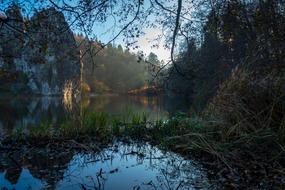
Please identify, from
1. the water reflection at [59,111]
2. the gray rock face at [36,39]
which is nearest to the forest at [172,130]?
the gray rock face at [36,39]

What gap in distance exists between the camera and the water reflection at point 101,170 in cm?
489

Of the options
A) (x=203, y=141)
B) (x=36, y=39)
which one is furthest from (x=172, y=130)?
(x=36, y=39)

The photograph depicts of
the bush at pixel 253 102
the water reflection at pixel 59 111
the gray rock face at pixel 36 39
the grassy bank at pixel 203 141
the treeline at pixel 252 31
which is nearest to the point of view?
the gray rock face at pixel 36 39

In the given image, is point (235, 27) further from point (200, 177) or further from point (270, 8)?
point (200, 177)

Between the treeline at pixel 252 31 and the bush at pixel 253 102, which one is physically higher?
the treeline at pixel 252 31

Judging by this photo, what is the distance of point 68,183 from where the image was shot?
493 cm

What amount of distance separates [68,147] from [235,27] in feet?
14.2

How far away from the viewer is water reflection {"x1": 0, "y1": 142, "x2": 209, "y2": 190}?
193 inches

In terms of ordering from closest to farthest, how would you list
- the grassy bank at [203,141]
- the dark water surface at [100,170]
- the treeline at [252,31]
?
the dark water surface at [100,170] → the grassy bank at [203,141] → the treeline at [252,31]

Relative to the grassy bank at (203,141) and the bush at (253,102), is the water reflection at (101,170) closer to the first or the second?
the grassy bank at (203,141)

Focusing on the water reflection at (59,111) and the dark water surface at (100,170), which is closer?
the dark water surface at (100,170)

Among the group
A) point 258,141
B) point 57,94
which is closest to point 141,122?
point 258,141

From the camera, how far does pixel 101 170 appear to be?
18.3 ft

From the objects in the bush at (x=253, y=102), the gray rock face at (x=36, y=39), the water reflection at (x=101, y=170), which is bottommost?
the water reflection at (x=101, y=170)
